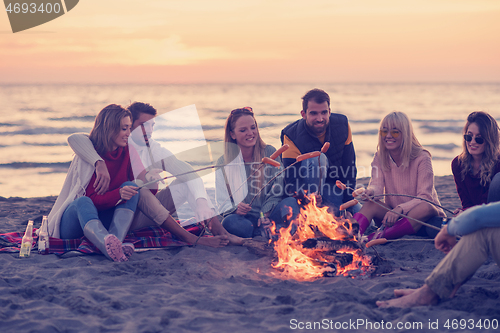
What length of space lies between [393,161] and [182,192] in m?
2.40

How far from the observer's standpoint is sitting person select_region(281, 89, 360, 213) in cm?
532

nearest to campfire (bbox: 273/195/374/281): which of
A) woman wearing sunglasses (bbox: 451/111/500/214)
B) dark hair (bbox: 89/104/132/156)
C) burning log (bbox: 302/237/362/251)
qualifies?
burning log (bbox: 302/237/362/251)

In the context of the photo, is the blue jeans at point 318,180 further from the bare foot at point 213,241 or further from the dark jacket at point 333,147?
the bare foot at point 213,241

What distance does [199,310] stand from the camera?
3.31 metres

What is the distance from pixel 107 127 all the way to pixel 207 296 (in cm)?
216

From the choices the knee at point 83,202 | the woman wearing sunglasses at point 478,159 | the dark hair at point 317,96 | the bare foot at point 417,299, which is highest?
the dark hair at point 317,96

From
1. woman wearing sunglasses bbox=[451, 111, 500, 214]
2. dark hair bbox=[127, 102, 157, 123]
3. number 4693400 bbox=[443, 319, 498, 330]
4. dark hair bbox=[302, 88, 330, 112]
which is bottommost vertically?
number 4693400 bbox=[443, 319, 498, 330]

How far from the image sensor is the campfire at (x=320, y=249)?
413 cm

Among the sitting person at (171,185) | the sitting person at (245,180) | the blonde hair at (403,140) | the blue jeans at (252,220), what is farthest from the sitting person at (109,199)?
the blonde hair at (403,140)

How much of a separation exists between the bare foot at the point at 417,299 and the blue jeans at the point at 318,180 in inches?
82.3

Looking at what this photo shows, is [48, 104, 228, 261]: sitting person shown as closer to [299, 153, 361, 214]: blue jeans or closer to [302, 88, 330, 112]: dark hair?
[299, 153, 361, 214]: blue jeans

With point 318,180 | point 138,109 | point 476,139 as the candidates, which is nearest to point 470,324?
point 476,139

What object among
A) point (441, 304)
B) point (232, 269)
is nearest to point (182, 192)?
point (232, 269)

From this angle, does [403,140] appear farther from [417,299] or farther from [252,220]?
[417,299]
